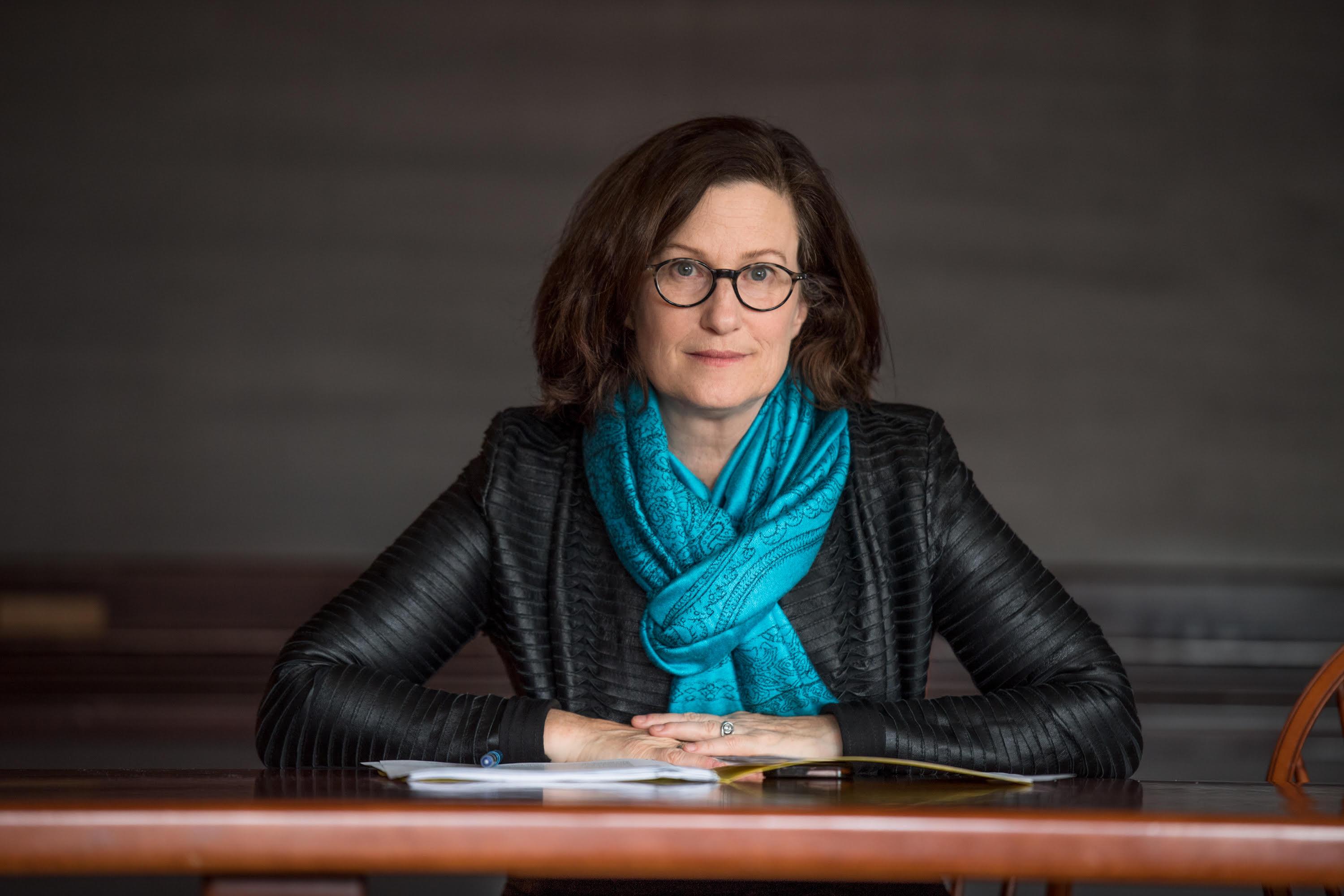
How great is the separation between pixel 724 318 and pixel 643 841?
0.95 meters

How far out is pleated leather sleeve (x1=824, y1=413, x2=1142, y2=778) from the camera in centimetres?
142

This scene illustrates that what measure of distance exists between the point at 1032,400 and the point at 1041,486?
0.34 meters

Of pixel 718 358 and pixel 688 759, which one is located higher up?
pixel 718 358

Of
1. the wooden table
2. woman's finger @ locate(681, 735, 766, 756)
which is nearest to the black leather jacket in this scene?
woman's finger @ locate(681, 735, 766, 756)

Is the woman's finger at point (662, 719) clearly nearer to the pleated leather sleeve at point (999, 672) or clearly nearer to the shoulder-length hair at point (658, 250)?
the pleated leather sleeve at point (999, 672)

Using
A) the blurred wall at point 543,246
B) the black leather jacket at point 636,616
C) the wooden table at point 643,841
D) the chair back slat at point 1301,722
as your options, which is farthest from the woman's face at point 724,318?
the blurred wall at point 543,246

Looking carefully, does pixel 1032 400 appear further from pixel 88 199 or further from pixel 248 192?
pixel 88 199

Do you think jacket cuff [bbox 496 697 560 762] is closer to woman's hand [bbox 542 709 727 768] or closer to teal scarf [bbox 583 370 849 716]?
woman's hand [bbox 542 709 727 768]

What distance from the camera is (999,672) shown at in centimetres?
162

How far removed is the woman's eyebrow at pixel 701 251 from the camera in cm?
168

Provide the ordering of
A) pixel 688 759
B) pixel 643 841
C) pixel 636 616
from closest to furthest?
pixel 643 841 < pixel 688 759 < pixel 636 616

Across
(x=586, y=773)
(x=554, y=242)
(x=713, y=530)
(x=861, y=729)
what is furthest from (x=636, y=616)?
(x=554, y=242)

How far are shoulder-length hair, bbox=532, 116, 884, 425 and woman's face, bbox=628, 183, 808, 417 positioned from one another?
0.07 ft

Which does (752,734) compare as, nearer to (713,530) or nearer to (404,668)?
(713,530)
